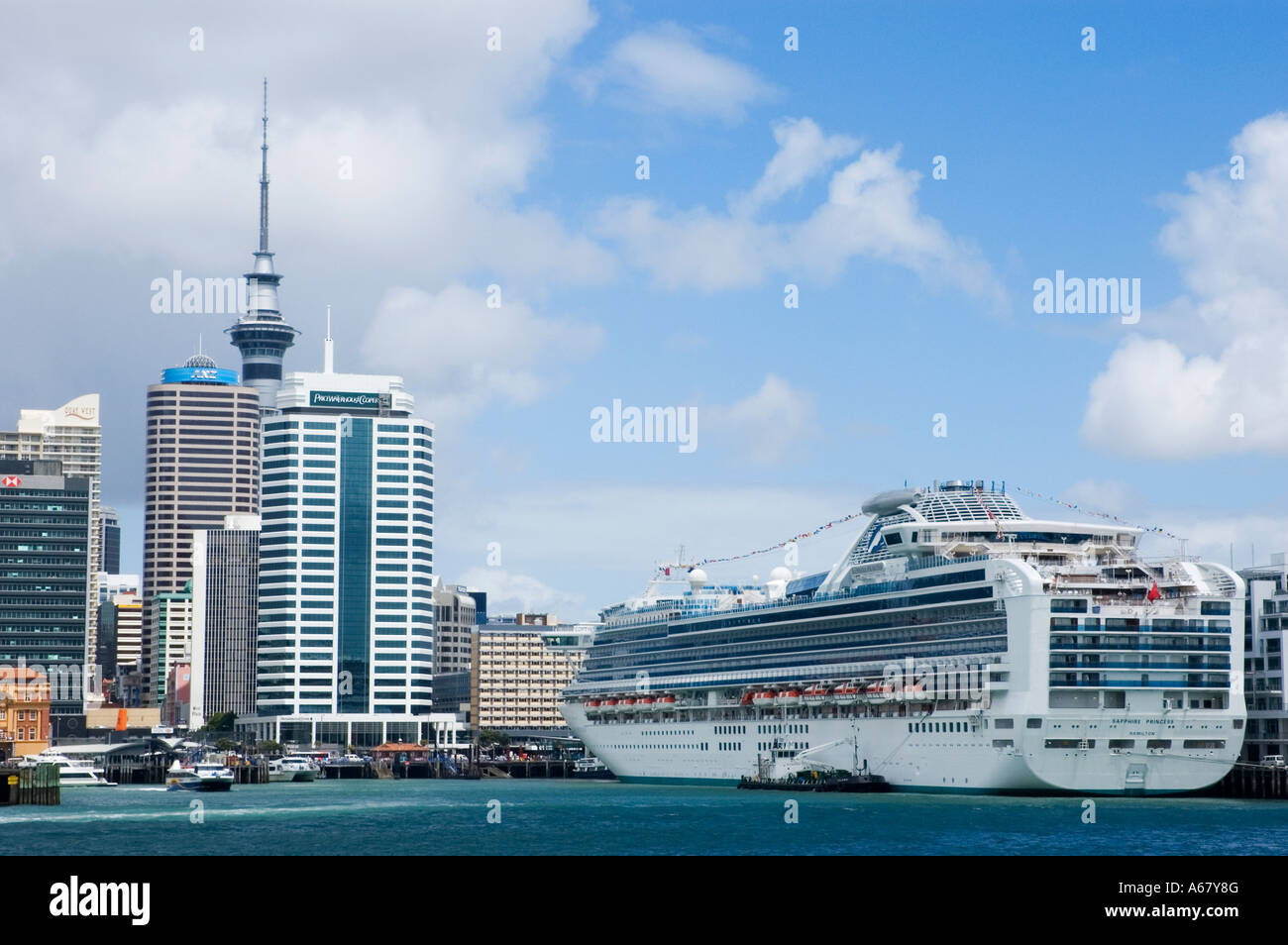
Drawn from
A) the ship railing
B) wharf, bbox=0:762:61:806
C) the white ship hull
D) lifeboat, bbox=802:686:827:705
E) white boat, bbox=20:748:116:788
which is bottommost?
white boat, bbox=20:748:116:788

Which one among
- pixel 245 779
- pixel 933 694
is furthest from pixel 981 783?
pixel 245 779

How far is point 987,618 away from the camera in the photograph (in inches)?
4112

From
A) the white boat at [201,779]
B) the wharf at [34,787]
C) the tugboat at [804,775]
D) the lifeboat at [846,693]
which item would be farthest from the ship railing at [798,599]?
the wharf at [34,787]

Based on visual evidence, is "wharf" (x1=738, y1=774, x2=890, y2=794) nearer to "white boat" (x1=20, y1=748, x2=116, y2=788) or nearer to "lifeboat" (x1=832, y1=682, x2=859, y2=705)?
"lifeboat" (x1=832, y1=682, x2=859, y2=705)

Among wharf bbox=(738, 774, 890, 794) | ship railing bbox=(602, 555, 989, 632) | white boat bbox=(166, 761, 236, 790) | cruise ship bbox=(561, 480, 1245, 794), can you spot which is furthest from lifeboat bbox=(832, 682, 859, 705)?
white boat bbox=(166, 761, 236, 790)

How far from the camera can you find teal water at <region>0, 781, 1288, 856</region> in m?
68.9

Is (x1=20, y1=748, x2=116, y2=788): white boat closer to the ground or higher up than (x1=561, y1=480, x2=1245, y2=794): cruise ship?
closer to the ground

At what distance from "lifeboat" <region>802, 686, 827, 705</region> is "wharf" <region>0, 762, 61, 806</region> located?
50394mm

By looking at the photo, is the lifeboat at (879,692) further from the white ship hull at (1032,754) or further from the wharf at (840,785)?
the wharf at (840,785)

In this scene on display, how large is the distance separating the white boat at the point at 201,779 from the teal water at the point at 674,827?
3331 cm

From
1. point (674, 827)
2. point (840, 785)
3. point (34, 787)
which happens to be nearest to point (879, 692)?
point (840, 785)

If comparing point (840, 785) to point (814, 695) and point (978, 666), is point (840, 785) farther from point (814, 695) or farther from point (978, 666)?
point (978, 666)

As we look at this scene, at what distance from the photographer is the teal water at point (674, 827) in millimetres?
68875
